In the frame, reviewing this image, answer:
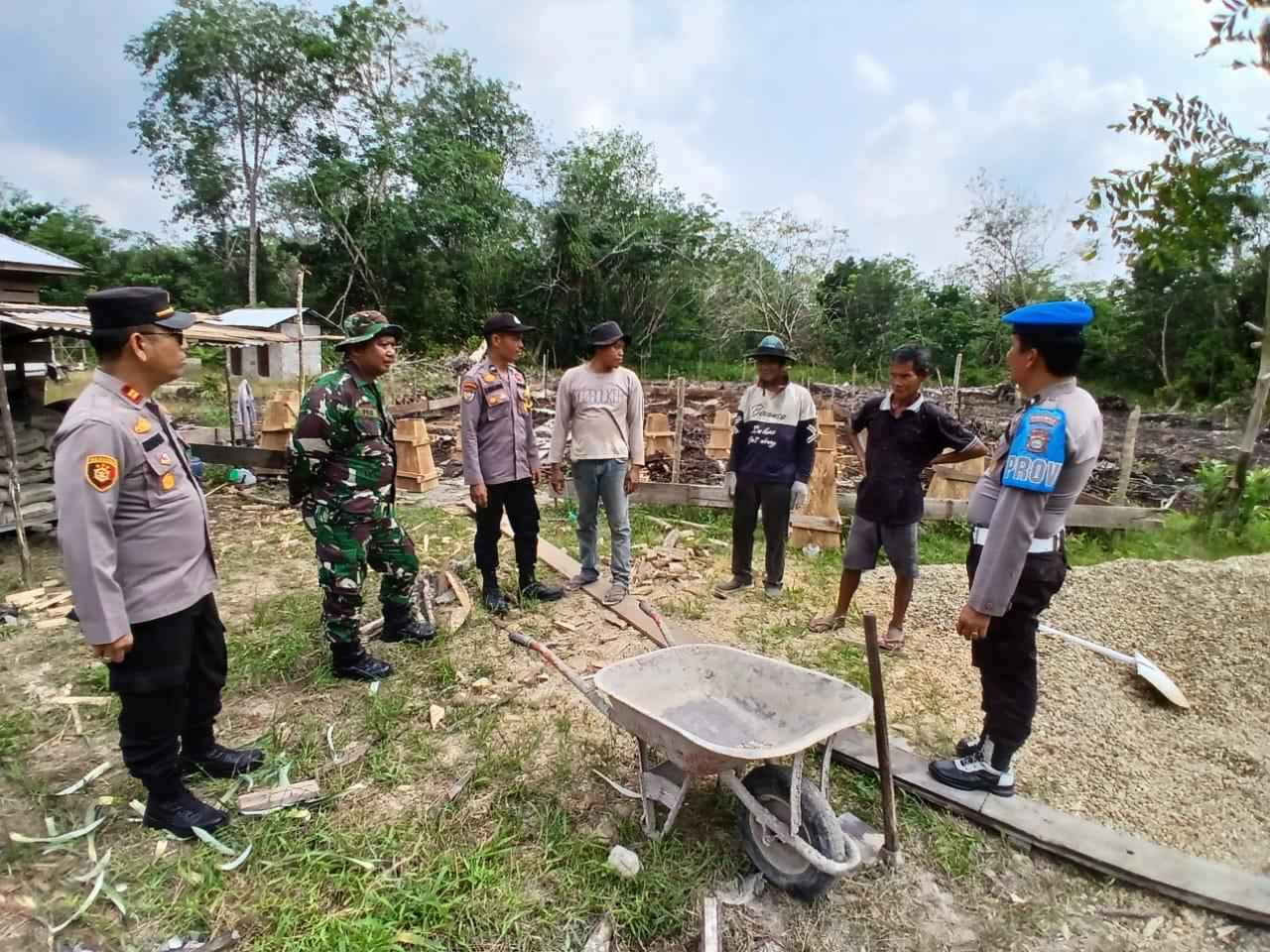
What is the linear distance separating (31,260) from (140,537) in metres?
5.95

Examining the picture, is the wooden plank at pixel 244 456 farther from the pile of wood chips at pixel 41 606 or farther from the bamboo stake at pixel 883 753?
the bamboo stake at pixel 883 753

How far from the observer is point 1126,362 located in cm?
2338

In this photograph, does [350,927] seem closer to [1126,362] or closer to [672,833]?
[672,833]

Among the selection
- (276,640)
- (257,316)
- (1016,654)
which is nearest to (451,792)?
(276,640)

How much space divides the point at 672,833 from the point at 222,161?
99.6 ft

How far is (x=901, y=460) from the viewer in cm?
413

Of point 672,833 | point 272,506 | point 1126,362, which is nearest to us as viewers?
point 672,833

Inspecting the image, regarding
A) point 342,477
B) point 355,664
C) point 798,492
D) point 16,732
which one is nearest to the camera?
point 16,732

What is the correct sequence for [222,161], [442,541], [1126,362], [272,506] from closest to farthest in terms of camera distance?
[442,541] → [272,506] → [1126,362] → [222,161]

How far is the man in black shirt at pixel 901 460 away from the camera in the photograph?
159 inches

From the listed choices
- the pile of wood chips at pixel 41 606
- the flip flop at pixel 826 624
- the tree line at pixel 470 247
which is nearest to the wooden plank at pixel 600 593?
the flip flop at pixel 826 624

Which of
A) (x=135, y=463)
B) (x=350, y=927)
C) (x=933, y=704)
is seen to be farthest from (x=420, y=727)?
(x=933, y=704)

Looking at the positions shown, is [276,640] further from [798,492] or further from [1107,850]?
[1107,850]

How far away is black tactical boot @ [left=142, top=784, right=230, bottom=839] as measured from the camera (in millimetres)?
2637
